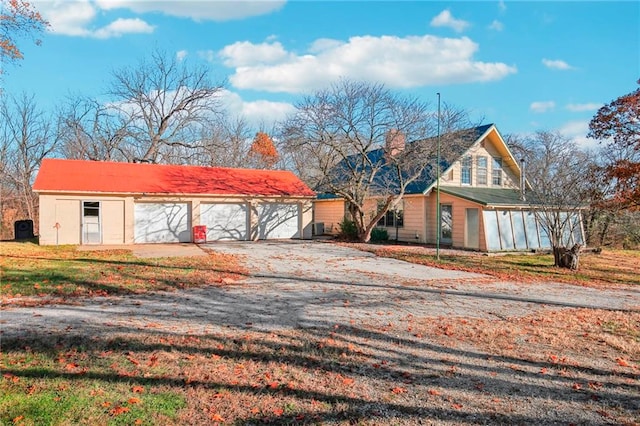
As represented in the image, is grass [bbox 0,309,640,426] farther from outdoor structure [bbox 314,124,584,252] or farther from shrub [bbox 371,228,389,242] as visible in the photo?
shrub [bbox 371,228,389,242]

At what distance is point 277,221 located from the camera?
24078 mm

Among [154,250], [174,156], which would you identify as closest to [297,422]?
[154,250]

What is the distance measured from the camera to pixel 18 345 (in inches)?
211

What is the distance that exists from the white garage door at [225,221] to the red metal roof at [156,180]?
0.90m

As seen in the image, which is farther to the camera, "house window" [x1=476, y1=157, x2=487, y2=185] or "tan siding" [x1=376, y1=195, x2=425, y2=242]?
"house window" [x1=476, y1=157, x2=487, y2=185]

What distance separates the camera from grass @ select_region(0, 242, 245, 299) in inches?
353

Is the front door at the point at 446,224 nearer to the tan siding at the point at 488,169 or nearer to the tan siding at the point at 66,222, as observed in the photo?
the tan siding at the point at 488,169

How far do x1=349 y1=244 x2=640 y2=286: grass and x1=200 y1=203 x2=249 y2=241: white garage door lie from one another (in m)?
6.94

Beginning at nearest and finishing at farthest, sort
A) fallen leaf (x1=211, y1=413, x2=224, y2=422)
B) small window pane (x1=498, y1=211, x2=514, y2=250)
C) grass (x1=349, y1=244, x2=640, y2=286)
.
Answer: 1. fallen leaf (x1=211, y1=413, x2=224, y2=422)
2. grass (x1=349, y1=244, x2=640, y2=286)
3. small window pane (x1=498, y1=211, x2=514, y2=250)

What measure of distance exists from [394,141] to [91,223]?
1463 cm

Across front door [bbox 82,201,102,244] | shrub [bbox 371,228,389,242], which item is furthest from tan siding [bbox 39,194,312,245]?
shrub [bbox 371,228,389,242]

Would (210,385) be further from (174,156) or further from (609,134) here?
(174,156)

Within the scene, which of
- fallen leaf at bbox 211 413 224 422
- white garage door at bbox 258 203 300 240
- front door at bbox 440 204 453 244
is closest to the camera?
fallen leaf at bbox 211 413 224 422

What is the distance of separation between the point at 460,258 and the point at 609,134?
7463mm
